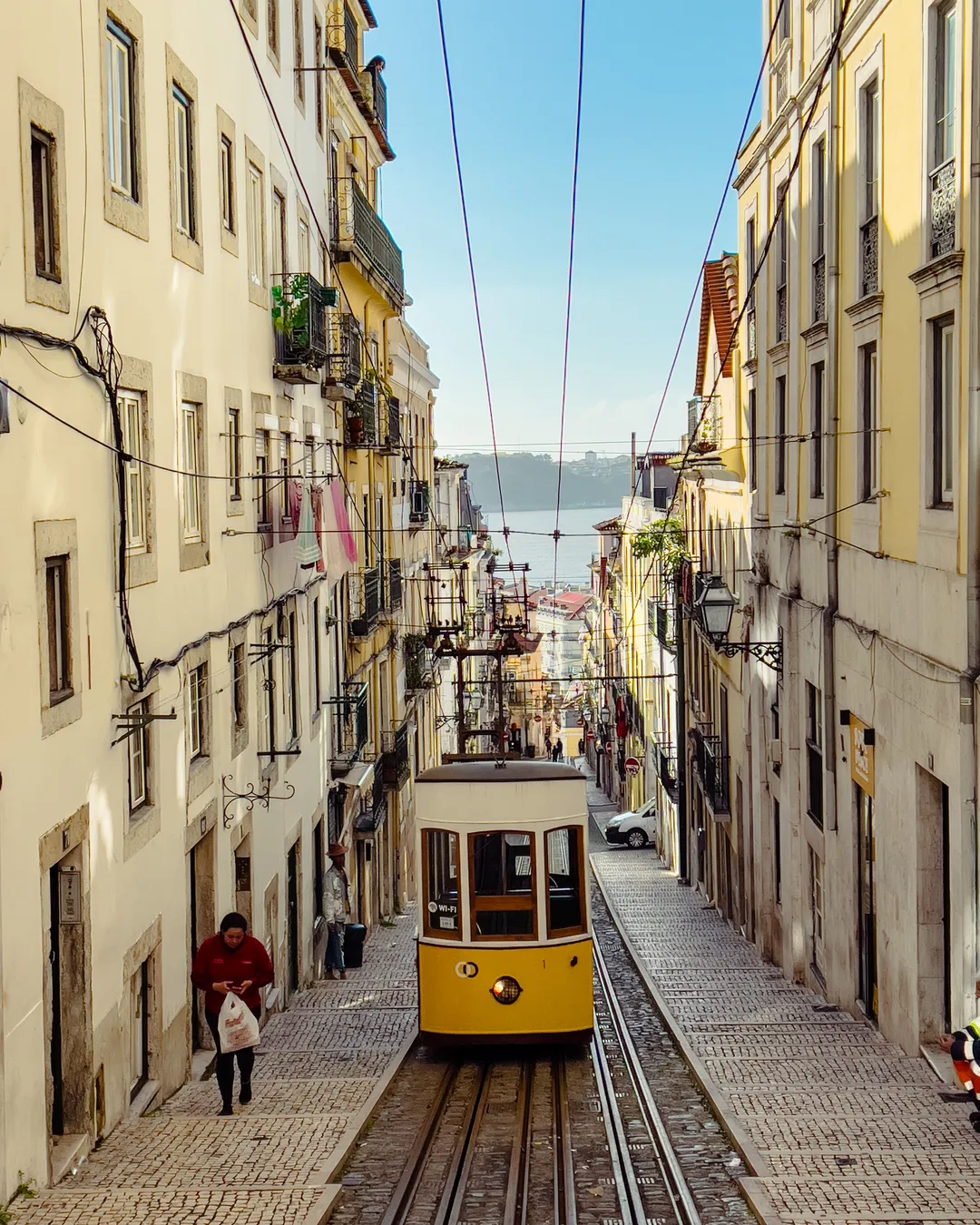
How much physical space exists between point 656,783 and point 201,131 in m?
31.9

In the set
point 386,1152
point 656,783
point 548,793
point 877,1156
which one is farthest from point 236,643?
point 656,783

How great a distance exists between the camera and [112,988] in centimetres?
993

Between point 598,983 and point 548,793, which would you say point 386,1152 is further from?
point 598,983

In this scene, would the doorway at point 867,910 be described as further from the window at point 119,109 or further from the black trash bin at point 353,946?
the window at point 119,109

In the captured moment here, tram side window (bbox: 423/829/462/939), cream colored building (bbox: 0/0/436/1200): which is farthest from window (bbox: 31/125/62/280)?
tram side window (bbox: 423/829/462/939)

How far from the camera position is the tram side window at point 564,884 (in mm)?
12633

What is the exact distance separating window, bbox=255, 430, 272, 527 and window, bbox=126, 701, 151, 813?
5.48m

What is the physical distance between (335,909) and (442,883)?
7.67 m

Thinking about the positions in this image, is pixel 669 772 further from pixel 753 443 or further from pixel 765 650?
pixel 765 650

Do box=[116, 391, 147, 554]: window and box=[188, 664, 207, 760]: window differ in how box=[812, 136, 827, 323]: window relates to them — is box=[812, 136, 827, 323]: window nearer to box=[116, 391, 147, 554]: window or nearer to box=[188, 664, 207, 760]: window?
box=[188, 664, 207, 760]: window

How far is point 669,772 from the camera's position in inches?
1497

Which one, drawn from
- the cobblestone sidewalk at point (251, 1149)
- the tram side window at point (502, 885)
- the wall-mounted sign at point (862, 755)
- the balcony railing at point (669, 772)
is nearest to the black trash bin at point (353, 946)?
the cobblestone sidewalk at point (251, 1149)

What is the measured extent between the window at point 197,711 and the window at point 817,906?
774 cm

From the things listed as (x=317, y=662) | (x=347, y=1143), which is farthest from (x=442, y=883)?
(x=317, y=662)
